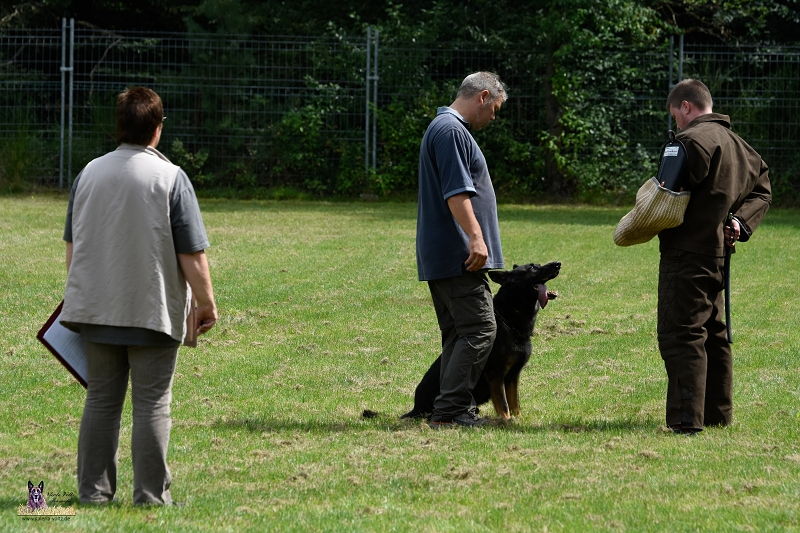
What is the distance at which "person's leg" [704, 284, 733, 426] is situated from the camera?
5.99 m

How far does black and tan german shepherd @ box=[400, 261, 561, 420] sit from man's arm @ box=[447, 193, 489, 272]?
664 mm

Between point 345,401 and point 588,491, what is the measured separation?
2485 mm

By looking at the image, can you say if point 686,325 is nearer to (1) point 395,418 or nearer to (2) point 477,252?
(2) point 477,252

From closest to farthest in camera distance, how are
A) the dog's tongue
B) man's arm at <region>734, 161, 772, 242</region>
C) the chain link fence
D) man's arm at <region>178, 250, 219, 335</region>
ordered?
man's arm at <region>178, 250, 219, 335</region>
man's arm at <region>734, 161, 772, 242</region>
the dog's tongue
the chain link fence

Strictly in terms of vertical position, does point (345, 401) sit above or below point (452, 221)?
below

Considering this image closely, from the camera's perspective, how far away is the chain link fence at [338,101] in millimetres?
20094

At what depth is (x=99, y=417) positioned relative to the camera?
13.6 ft

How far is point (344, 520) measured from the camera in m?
4.09

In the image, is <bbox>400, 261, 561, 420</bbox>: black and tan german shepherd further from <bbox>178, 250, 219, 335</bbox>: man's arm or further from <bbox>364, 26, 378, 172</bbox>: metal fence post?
<bbox>364, 26, 378, 172</bbox>: metal fence post

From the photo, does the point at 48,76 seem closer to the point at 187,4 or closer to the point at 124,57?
the point at 124,57

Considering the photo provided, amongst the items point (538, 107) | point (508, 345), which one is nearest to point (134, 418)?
point (508, 345)

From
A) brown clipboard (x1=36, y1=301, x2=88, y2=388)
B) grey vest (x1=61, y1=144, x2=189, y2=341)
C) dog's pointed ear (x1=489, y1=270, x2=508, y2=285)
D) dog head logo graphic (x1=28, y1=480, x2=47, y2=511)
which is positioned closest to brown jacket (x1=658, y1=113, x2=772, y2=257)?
dog's pointed ear (x1=489, y1=270, x2=508, y2=285)

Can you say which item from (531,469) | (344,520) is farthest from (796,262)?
(344,520)

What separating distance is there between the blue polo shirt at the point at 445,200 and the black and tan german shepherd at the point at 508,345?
0.54 m
